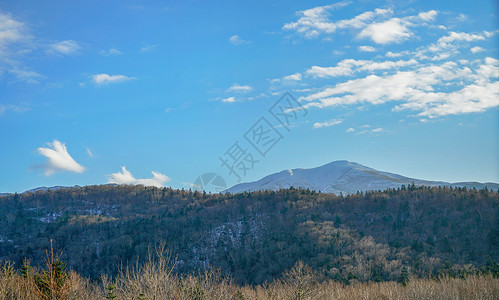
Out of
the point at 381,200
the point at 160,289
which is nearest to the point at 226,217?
the point at 381,200

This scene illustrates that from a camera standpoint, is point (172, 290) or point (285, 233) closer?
point (172, 290)

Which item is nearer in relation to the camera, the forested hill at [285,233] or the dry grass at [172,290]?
the dry grass at [172,290]

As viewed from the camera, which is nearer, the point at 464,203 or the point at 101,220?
the point at 464,203

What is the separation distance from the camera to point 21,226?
125875 mm

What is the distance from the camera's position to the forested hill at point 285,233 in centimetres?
7894

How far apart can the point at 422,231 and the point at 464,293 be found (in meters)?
54.5

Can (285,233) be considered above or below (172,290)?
below

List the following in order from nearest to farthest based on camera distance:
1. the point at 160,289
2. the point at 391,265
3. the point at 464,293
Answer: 1. the point at 160,289
2. the point at 464,293
3. the point at 391,265

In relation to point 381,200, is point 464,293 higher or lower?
lower

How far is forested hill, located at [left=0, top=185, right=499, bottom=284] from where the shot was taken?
78.9 meters

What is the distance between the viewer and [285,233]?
10238 centimetres

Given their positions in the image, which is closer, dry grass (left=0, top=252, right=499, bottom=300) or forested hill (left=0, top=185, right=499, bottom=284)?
dry grass (left=0, top=252, right=499, bottom=300)

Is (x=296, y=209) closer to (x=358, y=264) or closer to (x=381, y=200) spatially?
(x=381, y=200)

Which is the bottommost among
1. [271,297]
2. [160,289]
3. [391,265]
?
[391,265]
